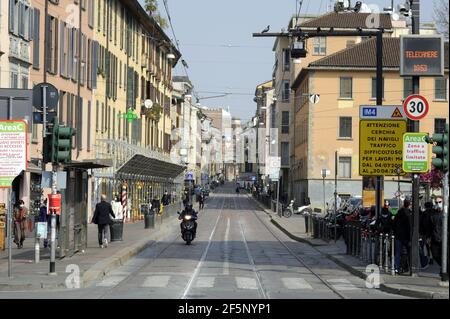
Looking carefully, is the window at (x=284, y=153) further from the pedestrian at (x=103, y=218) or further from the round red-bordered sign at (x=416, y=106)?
the round red-bordered sign at (x=416, y=106)

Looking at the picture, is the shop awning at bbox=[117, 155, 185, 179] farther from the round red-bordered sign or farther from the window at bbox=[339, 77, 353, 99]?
the round red-bordered sign

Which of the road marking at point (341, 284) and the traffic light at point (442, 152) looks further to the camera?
the road marking at point (341, 284)

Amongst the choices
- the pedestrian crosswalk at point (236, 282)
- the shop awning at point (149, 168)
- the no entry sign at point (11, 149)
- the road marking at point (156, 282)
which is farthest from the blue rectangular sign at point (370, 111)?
the shop awning at point (149, 168)

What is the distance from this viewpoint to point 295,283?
22.2m

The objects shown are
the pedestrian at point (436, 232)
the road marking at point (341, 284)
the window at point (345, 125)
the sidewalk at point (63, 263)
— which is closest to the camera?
the sidewalk at point (63, 263)

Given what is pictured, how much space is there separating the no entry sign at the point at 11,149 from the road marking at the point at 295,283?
6333 millimetres

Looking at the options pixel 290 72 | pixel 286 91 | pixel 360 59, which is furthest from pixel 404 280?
pixel 286 91

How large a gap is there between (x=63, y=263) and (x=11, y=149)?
546 centimetres

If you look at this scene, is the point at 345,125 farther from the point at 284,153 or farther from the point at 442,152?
the point at 442,152

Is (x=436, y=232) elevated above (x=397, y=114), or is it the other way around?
(x=397, y=114)

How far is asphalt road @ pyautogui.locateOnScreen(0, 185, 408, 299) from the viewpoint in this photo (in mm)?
18969

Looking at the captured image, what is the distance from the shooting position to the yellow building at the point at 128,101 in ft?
186

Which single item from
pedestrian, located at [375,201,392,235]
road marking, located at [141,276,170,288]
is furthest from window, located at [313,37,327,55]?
road marking, located at [141,276,170,288]
